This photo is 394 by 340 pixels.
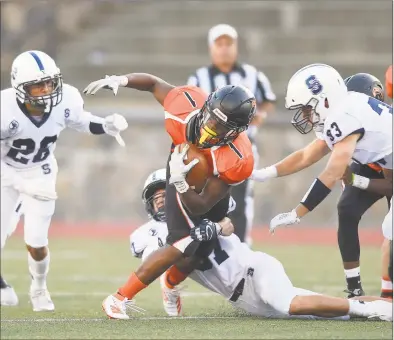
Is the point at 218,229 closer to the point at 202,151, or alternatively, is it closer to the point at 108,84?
the point at 202,151

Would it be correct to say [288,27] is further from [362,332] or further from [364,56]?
[362,332]

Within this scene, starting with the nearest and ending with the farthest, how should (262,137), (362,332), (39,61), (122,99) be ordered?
(362,332), (39,61), (262,137), (122,99)

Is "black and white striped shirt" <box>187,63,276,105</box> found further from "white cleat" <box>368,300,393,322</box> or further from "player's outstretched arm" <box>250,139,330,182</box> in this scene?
"white cleat" <box>368,300,393,322</box>

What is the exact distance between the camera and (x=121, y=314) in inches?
194

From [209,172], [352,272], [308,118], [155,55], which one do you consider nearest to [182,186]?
[209,172]

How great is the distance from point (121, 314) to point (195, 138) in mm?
959

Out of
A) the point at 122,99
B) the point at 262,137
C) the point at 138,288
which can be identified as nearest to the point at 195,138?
the point at 138,288

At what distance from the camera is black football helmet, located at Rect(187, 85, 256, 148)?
4797 millimetres

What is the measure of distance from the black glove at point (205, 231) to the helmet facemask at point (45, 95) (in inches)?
54.2

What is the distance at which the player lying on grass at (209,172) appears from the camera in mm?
4805

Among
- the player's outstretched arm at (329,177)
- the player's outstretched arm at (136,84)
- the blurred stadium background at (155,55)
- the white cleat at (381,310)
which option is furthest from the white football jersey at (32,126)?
the blurred stadium background at (155,55)

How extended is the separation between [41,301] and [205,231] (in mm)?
1591

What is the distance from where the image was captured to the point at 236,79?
7.78m

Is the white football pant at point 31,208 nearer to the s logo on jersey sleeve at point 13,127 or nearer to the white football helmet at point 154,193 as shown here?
the s logo on jersey sleeve at point 13,127
